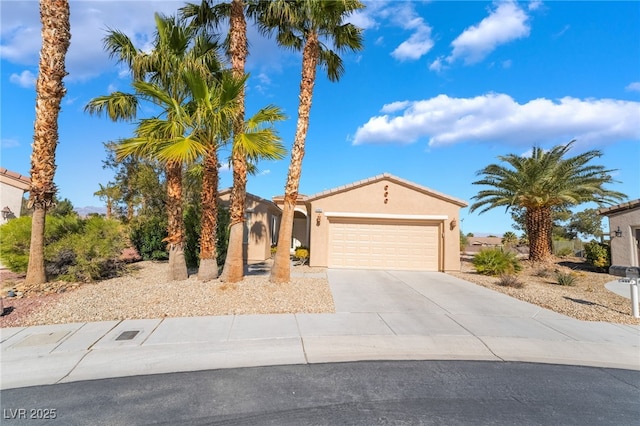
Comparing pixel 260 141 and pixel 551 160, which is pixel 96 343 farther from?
pixel 551 160

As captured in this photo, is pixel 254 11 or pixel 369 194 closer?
pixel 254 11

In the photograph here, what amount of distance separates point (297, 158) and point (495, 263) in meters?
9.80

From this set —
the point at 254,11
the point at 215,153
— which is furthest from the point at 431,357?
the point at 254,11

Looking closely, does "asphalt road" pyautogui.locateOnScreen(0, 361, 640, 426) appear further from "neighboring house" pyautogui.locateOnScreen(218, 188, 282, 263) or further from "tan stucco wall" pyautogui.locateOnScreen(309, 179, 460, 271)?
"neighboring house" pyautogui.locateOnScreen(218, 188, 282, 263)

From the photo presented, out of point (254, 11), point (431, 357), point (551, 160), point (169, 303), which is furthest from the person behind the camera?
point (551, 160)

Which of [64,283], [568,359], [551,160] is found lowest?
[568,359]

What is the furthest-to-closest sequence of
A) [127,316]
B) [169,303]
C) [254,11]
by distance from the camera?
[254,11], [169,303], [127,316]

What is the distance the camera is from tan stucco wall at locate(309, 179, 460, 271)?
1508 cm

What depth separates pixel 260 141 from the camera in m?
8.99

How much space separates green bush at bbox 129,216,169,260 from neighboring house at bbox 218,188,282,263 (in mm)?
3001


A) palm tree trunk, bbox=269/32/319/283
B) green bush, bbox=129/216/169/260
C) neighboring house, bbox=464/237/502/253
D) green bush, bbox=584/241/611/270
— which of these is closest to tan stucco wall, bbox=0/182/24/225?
green bush, bbox=129/216/169/260

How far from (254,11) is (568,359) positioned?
39.0 ft

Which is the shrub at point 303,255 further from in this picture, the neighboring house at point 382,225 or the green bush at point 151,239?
the green bush at point 151,239

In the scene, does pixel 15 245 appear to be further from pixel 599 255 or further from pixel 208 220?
pixel 599 255
